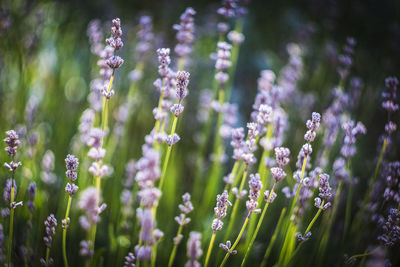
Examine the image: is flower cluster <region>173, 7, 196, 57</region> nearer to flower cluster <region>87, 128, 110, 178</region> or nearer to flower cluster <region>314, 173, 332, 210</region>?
flower cluster <region>87, 128, 110, 178</region>

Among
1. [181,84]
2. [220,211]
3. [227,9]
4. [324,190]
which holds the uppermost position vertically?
[227,9]

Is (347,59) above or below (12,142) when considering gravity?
above

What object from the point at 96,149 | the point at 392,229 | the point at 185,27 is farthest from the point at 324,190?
the point at 185,27

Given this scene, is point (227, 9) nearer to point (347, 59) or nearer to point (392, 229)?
point (347, 59)

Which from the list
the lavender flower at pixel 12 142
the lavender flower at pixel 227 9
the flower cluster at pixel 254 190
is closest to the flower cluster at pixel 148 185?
the flower cluster at pixel 254 190

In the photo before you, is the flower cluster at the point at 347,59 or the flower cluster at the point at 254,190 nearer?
the flower cluster at the point at 254,190

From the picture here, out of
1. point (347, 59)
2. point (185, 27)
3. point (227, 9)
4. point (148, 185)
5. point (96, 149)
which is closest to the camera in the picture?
point (148, 185)

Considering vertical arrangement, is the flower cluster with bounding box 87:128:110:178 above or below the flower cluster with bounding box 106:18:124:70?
below

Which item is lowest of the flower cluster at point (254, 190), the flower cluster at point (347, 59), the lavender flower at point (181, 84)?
the flower cluster at point (254, 190)

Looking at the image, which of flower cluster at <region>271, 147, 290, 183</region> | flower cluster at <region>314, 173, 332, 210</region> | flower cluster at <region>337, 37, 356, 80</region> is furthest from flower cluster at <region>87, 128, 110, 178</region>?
flower cluster at <region>337, 37, 356, 80</region>

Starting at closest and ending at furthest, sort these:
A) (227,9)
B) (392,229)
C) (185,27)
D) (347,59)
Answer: (392,229)
(185,27)
(227,9)
(347,59)

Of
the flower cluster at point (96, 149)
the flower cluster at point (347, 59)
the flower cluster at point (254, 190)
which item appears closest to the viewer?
the flower cluster at point (96, 149)

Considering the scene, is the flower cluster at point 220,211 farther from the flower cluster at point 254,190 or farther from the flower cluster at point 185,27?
the flower cluster at point 185,27
